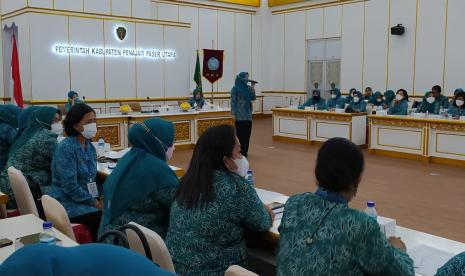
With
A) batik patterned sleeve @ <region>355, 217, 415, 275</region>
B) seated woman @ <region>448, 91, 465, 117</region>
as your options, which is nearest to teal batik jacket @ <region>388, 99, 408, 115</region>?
seated woman @ <region>448, 91, 465, 117</region>

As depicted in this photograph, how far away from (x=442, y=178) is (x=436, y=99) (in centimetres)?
292

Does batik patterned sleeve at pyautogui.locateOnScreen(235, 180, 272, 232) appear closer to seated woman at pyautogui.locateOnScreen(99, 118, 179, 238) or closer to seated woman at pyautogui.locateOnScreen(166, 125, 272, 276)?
seated woman at pyautogui.locateOnScreen(166, 125, 272, 276)

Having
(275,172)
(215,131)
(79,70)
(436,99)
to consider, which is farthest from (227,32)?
(215,131)

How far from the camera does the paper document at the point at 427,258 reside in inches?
81.4

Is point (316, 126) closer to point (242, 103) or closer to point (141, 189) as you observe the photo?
point (242, 103)

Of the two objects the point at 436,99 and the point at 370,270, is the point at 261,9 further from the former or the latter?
the point at 370,270

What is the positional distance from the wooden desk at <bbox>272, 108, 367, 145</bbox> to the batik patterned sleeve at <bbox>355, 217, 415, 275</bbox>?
26.1 ft

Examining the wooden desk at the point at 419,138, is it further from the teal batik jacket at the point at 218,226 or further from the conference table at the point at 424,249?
the teal batik jacket at the point at 218,226

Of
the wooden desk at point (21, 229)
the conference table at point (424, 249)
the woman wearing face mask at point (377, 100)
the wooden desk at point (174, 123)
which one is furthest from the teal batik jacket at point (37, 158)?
the woman wearing face mask at point (377, 100)

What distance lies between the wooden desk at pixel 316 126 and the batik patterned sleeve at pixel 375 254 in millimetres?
7948

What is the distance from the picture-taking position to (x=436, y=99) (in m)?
9.45

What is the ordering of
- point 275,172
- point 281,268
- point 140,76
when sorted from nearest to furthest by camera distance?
point 281,268
point 275,172
point 140,76

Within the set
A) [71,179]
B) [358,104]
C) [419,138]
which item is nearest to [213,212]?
[71,179]

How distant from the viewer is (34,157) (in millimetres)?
3938
